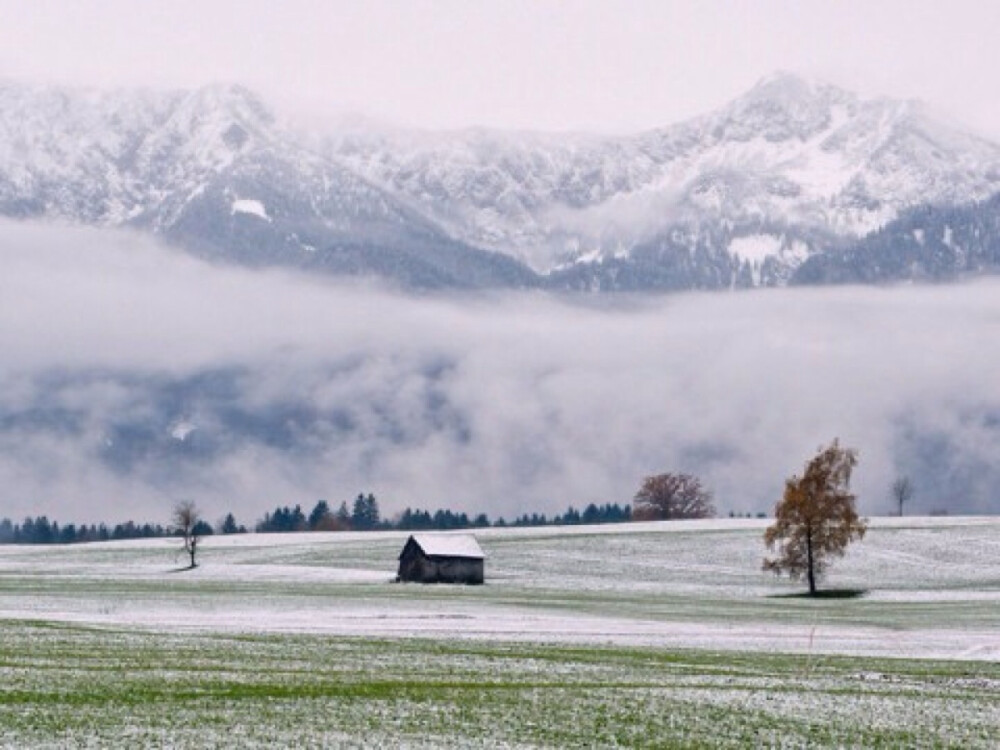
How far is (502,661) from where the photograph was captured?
5794 cm

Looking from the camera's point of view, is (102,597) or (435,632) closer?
(435,632)

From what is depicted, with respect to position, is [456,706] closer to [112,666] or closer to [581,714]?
[581,714]

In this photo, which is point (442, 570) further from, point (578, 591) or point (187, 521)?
point (187, 521)

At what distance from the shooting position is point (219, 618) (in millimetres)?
83625

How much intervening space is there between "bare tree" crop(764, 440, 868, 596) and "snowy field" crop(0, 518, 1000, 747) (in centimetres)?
298

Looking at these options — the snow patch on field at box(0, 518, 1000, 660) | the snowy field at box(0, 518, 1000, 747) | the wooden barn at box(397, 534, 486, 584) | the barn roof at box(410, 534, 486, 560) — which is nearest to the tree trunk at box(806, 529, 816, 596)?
the snowy field at box(0, 518, 1000, 747)

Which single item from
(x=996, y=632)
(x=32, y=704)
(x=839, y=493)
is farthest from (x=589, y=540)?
(x=32, y=704)

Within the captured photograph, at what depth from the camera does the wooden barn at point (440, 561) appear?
148m

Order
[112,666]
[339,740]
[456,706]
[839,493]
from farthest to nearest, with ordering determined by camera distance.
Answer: [839,493], [112,666], [456,706], [339,740]

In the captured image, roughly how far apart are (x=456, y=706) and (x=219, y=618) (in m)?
42.7

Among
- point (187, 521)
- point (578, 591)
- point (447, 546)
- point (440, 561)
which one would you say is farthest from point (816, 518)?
point (187, 521)

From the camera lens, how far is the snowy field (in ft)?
130

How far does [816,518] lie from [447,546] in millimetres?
36378

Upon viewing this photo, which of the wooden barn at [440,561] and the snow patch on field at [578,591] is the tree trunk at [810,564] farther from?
the wooden barn at [440,561]
